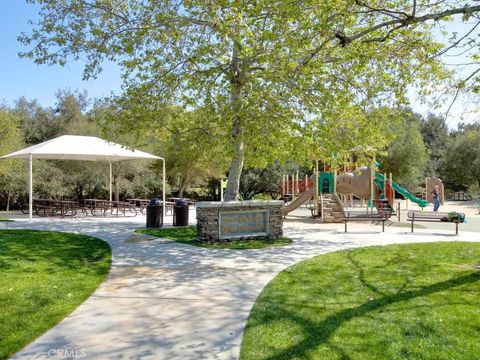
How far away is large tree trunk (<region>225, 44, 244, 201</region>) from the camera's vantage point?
1183cm

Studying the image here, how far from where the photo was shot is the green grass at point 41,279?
Result: 199 inches

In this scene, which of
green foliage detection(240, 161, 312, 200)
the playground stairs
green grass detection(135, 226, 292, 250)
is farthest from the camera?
green foliage detection(240, 161, 312, 200)

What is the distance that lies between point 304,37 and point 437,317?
5.23 m

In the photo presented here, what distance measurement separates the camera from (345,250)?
1046cm

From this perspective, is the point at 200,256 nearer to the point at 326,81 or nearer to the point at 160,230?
the point at 160,230

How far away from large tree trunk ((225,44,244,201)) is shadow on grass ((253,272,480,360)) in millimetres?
6271

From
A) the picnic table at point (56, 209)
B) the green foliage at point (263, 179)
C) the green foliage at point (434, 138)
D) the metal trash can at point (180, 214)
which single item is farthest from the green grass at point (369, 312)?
the green foliage at point (434, 138)

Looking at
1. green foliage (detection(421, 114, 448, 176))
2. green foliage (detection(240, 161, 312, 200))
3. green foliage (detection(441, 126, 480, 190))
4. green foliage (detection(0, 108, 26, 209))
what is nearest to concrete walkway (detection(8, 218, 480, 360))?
→ green foliage (detection(0, 108, 26, 209))

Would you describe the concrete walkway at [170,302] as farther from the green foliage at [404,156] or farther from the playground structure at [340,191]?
the green foliage at [404,156]

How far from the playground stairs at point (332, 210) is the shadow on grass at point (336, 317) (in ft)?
34.7

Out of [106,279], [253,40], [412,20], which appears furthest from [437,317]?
[253,40]

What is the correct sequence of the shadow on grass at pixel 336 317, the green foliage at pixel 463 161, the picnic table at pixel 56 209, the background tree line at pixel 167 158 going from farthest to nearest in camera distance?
1. the green foliage at pixel 463 161
2. the picnic table at pixel 56 209
3. the background tree line at pixel 167 158
4. the shadow on grass at pixel 336 317

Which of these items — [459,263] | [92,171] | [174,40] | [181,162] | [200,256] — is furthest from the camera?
[181,162]

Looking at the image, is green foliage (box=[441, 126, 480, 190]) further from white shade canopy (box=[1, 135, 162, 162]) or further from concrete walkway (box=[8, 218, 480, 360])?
concrete walkway (box=[8, 218, 480, 360])
